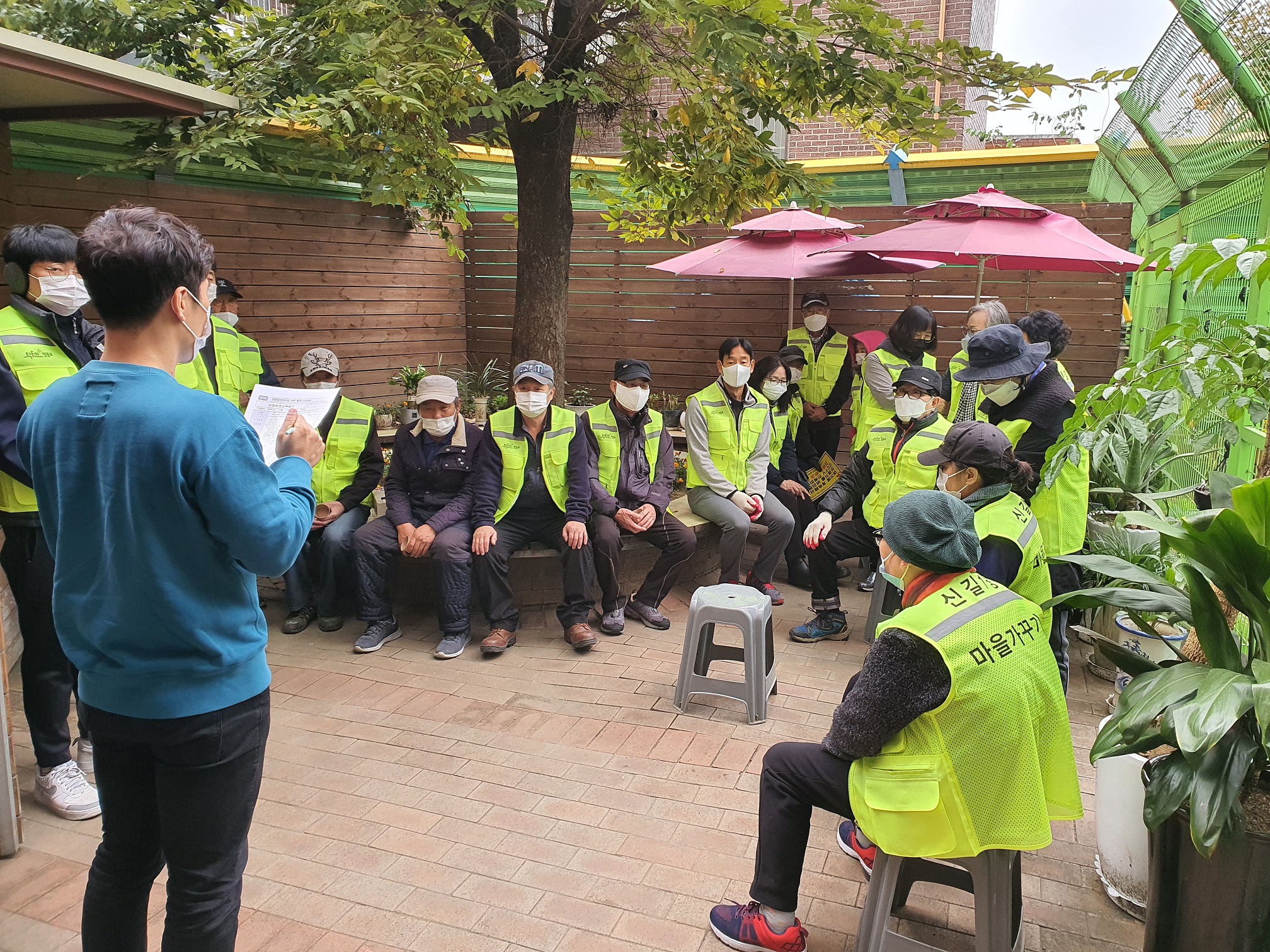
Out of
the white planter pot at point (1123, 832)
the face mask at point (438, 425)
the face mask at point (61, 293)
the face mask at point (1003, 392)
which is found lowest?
the white planter pot at point (1123, 832)

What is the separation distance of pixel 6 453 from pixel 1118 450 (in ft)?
16.8

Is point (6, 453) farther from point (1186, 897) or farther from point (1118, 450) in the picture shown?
point (1118, 450)

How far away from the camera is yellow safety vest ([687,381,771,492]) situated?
6.07 meters

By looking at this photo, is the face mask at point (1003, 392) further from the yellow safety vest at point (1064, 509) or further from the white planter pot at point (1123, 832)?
the white planter pot at point (1123, 832)

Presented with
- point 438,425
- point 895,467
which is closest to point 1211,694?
point 895,467

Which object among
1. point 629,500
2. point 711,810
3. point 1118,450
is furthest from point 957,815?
point 629,500

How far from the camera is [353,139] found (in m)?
4.87

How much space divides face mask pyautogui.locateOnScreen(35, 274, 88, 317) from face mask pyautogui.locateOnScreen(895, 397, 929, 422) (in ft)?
13.4

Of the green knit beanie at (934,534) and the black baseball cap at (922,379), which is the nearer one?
the green knit beanie at (934,534)

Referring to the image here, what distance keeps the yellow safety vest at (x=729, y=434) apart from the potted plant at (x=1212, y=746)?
380 centimetres

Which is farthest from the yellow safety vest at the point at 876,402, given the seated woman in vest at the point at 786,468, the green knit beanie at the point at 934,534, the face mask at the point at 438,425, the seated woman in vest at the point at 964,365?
the green knit beanie at the point at 934,534

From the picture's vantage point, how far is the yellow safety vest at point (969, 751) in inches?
90.2

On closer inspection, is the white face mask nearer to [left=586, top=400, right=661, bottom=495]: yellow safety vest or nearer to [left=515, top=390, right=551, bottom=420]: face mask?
[left=515, top=390, right=551, bottom=420]: face mask

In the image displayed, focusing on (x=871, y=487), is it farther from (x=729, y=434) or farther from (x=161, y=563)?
(x=161, y=563)
